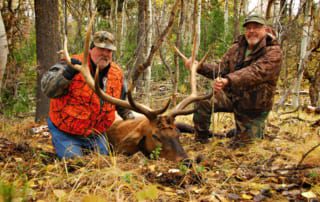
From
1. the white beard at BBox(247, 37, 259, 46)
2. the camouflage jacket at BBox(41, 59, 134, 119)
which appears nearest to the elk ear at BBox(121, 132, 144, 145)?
the camouflage jacket at BBox(41, 59, 134, 119)

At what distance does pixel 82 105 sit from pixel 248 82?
2.33 meters

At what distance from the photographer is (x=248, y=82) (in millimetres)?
5805

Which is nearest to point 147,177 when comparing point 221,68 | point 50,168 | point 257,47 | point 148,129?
point 50,168

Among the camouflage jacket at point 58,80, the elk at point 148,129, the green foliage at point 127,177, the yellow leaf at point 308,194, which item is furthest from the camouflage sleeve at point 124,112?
the yellow leaf at point 308,194

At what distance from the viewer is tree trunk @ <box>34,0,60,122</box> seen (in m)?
7.91

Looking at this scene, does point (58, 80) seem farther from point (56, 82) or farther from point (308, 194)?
point (308, 194)

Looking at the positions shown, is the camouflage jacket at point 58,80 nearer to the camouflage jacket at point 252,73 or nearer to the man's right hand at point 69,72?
the man's right hand at point 69,72

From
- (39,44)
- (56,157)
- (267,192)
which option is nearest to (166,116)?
(56,157)

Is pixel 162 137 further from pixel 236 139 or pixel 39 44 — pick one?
pixel 39 44

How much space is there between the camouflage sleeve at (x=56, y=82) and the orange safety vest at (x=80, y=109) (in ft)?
0.58

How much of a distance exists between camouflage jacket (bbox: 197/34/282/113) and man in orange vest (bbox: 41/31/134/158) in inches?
63.4

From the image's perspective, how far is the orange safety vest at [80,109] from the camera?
5242 millimetres

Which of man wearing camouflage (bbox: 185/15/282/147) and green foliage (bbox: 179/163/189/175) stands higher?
man wearing camouflage (bbox: 185/15/282/147)

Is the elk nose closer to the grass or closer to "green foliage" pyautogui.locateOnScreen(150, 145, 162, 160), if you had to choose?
the grass
